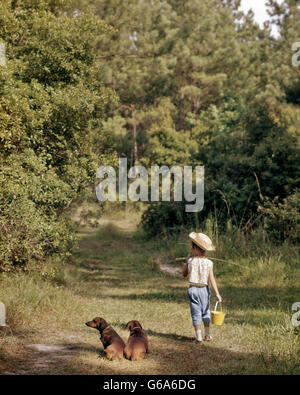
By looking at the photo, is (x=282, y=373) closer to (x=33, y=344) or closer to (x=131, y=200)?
(x=33, y=344)

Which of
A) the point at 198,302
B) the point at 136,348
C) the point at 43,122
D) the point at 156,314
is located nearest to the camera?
the point at 136,348

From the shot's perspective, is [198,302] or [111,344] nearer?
[111,344]

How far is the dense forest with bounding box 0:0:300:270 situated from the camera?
941 centimetres

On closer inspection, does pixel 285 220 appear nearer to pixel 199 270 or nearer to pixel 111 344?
pixel 199 270

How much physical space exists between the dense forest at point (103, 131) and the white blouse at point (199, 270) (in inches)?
121

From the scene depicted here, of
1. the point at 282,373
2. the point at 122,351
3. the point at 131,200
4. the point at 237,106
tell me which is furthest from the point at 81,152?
the point at 237,106

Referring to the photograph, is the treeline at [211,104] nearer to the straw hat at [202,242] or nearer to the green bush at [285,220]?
the green bush at [285,220]

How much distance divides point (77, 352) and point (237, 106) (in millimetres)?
25949

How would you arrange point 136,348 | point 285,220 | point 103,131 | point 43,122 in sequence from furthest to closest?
1. point 285,220
2. point 103,131
3. point 43,122
4. point 136,348

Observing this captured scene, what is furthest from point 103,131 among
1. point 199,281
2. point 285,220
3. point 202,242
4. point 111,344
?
point 111,344

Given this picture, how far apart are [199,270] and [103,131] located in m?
6.59

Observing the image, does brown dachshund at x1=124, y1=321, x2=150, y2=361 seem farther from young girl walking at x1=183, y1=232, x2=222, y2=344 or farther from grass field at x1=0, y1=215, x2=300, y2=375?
young girl walking at x1=183, y1=232, x2=222, y2=344

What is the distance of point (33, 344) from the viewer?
7.12m

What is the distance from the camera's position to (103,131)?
12922 millimetres
